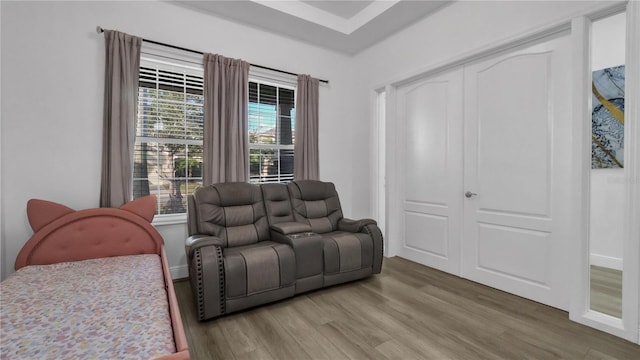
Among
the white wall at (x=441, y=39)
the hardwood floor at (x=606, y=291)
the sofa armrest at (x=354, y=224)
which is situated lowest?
the hardwood floor at (x=606, y=291)

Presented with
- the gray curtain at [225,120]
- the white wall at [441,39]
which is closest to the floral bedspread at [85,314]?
the gray curtain at [225,120]

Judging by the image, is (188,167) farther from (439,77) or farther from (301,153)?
(439,77)

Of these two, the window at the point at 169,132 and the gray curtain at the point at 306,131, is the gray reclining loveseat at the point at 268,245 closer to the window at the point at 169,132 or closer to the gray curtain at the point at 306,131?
the gray curtain at the point at 306,131

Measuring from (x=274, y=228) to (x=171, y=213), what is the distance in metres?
1.21

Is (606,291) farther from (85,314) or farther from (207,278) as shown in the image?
(85,314)


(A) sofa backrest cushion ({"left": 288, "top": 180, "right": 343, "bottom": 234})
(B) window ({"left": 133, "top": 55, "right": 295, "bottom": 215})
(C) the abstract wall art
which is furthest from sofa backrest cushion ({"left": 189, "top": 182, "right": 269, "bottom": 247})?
(C) the abstract wall art

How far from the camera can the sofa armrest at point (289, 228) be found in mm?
2750

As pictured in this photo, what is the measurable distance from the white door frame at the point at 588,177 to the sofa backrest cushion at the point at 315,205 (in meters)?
2.17

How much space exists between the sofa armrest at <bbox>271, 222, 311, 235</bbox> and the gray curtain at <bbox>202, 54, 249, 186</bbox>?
2.69ft

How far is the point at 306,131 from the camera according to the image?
12.5 feet

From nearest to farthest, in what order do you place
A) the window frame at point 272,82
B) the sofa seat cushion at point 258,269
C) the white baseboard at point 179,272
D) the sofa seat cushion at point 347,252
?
the sofa seat cushion at point 258,269 < the sofa seat cushion at point 347,252 < the white baseboard at point 179,272 < the window frame at point 272,82

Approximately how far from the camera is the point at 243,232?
9.23 ft

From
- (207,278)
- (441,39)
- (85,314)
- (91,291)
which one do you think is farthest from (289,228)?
(441,39)

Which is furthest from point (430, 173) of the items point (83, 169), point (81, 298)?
point (83, 169)
